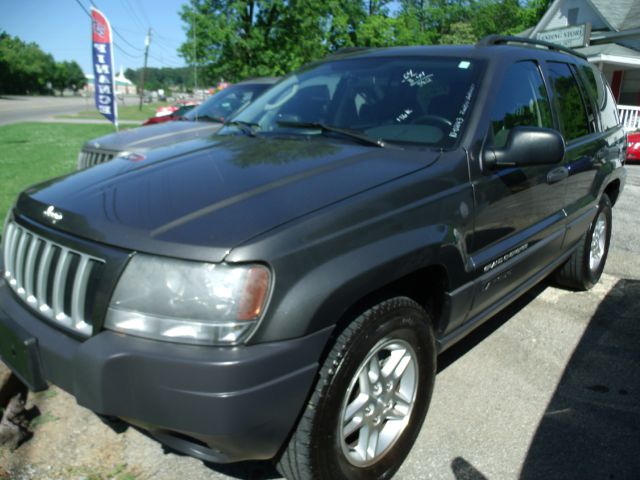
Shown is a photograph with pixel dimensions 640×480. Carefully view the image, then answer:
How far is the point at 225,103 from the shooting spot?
7.79 m

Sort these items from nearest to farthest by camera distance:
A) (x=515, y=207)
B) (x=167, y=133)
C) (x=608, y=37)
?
(x=515, y=207)
(x=167, y=133)
(x=608, y=37)

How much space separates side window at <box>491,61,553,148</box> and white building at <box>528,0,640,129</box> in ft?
54.5

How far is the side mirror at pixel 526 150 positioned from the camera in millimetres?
2623

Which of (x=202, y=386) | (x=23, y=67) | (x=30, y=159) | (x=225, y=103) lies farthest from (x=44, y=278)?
(x=23, y=67)

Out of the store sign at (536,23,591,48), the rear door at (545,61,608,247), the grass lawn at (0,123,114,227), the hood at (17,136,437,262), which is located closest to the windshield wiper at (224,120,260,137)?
the hood at (17,136,437,262)

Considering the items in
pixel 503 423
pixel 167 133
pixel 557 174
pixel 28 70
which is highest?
pixel 28 70

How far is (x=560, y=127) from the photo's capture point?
3.56 meters

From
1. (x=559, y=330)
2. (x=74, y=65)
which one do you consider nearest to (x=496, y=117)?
(x=559, y=330)

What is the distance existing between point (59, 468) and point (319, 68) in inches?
106

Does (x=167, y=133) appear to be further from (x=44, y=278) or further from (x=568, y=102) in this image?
(x=44, y=278)

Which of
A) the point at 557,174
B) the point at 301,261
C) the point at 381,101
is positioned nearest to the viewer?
the point at 301,261

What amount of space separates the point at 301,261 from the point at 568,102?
9.21ft

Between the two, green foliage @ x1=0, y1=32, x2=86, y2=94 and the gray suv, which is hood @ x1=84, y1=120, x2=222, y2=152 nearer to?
the gray suv

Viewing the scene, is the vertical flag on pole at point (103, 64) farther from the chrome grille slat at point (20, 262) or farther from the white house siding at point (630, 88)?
the white house siding at point (630, 88)
